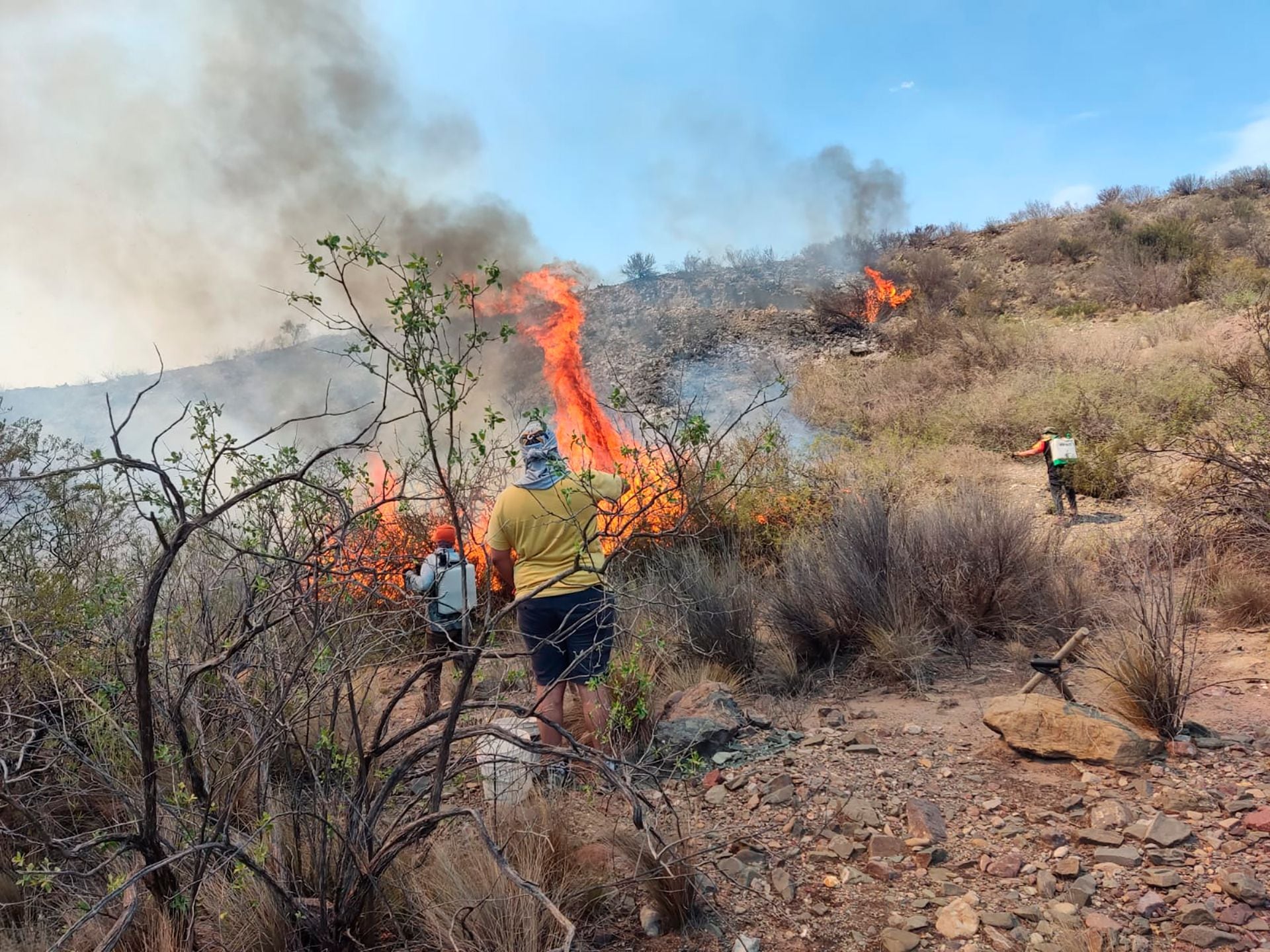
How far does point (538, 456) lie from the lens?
12.0ft

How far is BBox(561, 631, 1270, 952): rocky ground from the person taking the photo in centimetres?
239

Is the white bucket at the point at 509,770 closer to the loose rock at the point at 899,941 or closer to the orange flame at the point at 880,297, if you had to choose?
the loose rock at the point at 899,941

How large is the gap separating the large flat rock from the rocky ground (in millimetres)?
58

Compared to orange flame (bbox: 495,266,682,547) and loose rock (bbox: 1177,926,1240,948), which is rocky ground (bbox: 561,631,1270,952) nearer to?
loose rock (bbox: 1177,926,1240,948)

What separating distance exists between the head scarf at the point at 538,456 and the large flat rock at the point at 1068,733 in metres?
2.47

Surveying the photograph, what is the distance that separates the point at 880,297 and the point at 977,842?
19.6 metres

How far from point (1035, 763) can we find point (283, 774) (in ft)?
11.4

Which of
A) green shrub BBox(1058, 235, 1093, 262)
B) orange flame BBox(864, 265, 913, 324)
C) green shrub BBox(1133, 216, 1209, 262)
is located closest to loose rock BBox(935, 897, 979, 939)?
orange flame BBox(864, 265, 913, 324)

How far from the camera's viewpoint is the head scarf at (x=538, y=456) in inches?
136

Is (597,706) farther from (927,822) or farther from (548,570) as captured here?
(927,822)

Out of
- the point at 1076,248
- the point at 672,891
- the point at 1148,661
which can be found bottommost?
the point at 672,891

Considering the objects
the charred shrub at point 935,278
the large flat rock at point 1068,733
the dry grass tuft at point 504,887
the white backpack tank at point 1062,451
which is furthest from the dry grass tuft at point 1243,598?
the charred shrub at point 935,278

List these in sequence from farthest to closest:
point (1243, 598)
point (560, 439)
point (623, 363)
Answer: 1. point (623, 363)
2. point (560, 439)
3. point (1243, 598)

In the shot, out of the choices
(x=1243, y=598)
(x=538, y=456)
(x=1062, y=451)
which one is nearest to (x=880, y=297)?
(x=1062, y=451)
